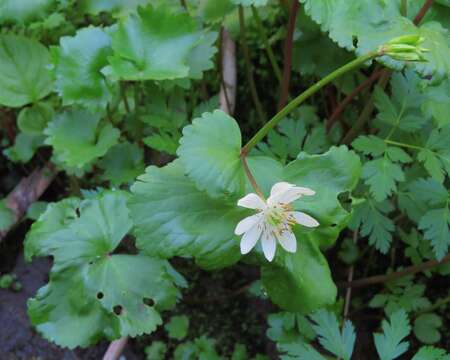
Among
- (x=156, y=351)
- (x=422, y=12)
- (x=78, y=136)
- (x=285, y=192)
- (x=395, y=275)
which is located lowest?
(x=156, y=351)

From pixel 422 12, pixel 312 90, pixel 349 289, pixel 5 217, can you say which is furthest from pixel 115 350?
pixel 422 12

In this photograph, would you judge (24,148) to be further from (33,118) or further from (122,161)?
(122,161)

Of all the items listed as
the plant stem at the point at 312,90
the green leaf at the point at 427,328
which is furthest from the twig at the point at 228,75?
the green leaf at the point at 427,328

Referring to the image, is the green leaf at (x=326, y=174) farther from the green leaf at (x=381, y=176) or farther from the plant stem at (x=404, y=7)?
the plant stem at (x=404, y=7)

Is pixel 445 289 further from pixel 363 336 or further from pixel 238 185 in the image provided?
pixel 238 185

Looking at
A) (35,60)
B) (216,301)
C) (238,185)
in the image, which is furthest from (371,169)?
(35,60)

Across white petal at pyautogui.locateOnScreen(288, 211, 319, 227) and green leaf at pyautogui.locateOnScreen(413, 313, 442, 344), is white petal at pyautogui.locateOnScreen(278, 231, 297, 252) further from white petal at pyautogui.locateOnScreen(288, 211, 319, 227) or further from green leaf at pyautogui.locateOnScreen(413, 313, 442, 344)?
green leaf at pyautogui.locateOnScreen(413, 313, 442, 344)
